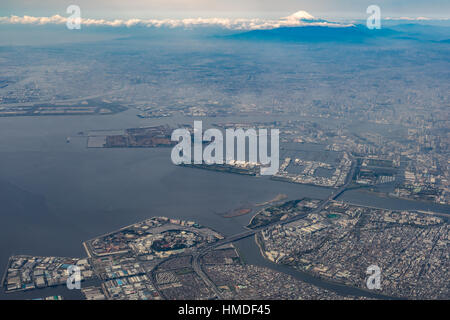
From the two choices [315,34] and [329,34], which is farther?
[315,34]

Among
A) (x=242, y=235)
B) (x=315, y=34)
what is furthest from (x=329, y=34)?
(x=242, y=235)

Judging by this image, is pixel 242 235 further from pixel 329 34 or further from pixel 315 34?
pixel 315 34

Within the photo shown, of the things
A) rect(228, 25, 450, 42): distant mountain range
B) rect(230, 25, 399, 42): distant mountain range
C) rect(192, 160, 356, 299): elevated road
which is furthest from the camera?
rect(230, 25, 399, 42): distant mountain range

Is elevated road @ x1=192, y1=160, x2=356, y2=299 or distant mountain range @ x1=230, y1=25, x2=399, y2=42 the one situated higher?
A: distant mountain range @ x1=230, y1=25, x2=399, y2=42

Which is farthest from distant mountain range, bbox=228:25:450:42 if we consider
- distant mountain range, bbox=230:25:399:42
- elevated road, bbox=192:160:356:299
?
elevated road, bbox=192:160:356:299

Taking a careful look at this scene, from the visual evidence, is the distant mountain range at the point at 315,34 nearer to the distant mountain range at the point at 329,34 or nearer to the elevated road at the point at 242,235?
the distant mountain range at the point at 329,34

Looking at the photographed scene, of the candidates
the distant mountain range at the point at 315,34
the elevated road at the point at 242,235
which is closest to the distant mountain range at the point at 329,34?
the distant mountain range at the point at 315,34

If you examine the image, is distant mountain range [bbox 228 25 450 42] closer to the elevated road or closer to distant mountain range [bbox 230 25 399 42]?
distant mountain range [bbox 230 25 399 42]

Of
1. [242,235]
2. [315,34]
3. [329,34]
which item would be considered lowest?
[242,235]

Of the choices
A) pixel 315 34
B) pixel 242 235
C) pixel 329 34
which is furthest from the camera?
pixel 315 34

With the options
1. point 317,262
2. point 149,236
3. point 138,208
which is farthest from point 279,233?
point 138,208

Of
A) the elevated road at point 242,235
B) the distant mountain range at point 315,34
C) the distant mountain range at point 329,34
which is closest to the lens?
the elevated road at point 242,235
